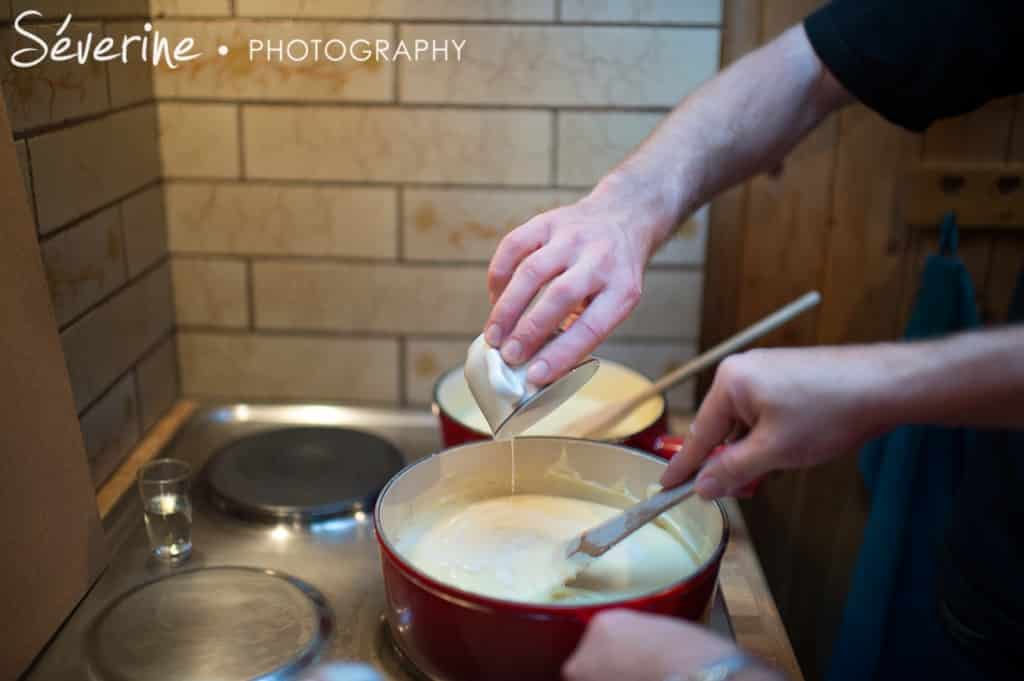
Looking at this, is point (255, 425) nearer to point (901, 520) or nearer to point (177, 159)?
point (177, 159)

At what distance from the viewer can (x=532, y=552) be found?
2.66 ft

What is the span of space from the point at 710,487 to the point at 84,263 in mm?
675

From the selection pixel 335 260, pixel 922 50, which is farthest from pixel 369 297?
pixel 922 50

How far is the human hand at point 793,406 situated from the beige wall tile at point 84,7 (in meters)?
0.67

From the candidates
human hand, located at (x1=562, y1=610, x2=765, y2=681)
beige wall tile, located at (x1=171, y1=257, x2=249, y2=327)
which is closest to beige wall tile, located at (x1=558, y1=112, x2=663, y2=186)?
beige wall tile, located at (x1=171, y1=257, x2=249, y2=327)

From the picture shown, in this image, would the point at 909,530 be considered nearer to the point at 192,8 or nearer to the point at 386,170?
the point at 386,170

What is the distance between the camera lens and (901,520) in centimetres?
121

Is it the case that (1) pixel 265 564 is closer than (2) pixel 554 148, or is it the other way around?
(1) pixel 265 564

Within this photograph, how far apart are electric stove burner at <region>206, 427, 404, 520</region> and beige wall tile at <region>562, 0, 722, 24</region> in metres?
0.55

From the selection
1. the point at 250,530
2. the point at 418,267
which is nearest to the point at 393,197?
the point at 418,267

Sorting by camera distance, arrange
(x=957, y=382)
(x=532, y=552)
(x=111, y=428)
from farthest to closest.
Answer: (x=111, y=428) → (x=532, y=552) → (x=957, y=382)

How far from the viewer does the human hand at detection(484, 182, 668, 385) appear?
0.77 meters

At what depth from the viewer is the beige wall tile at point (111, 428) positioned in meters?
1.01

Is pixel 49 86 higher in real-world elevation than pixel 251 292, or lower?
higher
